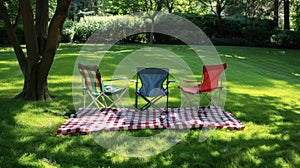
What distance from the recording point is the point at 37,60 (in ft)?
18.3

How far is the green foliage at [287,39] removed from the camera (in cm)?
1906

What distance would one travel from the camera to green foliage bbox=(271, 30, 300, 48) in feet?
62.5

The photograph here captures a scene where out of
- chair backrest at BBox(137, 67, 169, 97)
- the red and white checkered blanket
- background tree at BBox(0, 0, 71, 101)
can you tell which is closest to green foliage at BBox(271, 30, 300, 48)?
the red and white checkered blanket

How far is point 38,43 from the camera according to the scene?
5.82m

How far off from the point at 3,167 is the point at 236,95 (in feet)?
16.4

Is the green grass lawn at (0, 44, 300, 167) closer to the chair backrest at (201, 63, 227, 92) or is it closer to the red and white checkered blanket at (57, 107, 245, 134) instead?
the red and white checkered blanket at (57, 107, 245, 134)

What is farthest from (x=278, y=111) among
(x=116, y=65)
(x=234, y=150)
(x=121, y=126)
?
(x=116, y=65)

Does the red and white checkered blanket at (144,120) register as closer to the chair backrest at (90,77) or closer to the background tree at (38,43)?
the chair backrest at (90,77)

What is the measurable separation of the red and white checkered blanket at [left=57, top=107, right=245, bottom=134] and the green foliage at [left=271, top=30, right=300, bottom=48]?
50.4 ft

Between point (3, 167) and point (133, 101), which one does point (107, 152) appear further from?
point (133, 101)

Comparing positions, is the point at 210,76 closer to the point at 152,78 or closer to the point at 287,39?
the point at 152,78

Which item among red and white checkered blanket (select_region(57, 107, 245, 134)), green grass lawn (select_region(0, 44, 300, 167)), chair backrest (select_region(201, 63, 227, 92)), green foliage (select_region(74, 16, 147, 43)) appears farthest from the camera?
green foliage (select_region(74, 16, 147, 43))

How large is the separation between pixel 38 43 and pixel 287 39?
16748 mm

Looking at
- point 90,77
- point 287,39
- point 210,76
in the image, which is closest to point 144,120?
point 90,77
